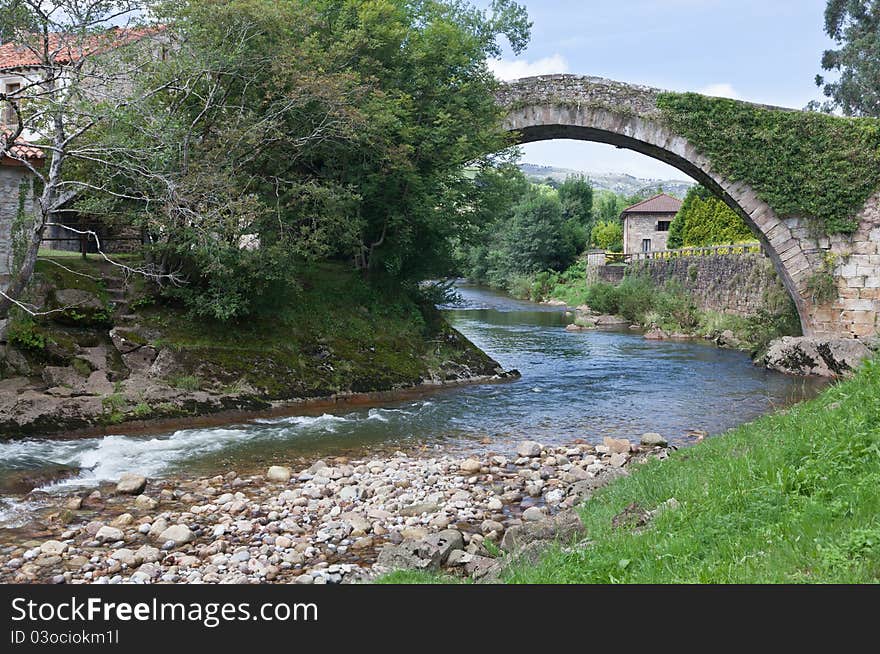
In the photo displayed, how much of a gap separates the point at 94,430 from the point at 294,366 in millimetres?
3673

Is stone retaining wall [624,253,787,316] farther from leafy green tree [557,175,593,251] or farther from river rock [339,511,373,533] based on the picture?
leafy green tree [557,175,593,251]

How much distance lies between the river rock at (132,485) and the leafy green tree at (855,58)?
36.6m

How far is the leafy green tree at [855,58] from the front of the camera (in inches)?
1340

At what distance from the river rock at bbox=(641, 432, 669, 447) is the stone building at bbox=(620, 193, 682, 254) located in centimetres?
3734

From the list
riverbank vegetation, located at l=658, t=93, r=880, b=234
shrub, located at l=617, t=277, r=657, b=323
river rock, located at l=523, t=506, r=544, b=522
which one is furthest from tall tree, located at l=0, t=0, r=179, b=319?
shrub, located at l=617, t=277, r=657, b=323

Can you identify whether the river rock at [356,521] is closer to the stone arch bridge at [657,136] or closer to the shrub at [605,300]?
the stone arch bridge at [657,136]

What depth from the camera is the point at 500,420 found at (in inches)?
463

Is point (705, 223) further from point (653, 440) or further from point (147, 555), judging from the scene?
point (147, 555)

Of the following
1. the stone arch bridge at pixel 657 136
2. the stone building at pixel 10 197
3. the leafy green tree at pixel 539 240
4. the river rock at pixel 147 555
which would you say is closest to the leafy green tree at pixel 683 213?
the leafy green tree at pixel 539 240

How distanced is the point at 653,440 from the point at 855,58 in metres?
33.0

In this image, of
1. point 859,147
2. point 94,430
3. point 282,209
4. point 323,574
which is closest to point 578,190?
point 859,147
